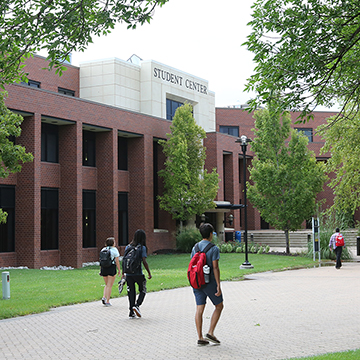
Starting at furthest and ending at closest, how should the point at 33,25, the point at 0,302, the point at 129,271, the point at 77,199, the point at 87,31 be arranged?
the point at 77,199
the point at 0,302
the point at 129,271
the point at 87,31
the point at 33,25

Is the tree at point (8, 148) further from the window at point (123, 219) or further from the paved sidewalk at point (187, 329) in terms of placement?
the window at point (123, 219)

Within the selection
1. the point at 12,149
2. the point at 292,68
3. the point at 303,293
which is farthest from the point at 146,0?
the point at 303,293

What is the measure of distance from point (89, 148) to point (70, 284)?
13.7 m

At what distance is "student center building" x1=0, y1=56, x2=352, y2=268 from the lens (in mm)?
24172

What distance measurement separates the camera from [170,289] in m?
15.8

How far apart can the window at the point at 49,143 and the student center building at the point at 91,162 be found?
0.17 ft

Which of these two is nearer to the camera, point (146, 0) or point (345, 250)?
point (146, 0)

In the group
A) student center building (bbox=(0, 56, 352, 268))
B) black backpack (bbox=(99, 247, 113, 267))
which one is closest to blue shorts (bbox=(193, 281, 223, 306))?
black backpack (bbox=(99, 247, 113, 267))

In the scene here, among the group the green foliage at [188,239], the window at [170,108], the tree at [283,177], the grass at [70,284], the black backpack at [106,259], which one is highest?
the window at [170,108]

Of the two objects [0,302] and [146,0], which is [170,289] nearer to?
[0,302]

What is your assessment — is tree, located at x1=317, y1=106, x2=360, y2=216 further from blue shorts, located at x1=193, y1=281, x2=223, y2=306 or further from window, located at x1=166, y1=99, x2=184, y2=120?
blue shorts, located at x1=193, y1=281, x2=223, y2=306

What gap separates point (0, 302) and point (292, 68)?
9.16m

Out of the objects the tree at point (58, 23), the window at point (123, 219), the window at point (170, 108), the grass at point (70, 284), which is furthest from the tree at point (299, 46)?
the window at point (170, 108)

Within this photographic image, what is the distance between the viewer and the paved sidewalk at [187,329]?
768 cm
